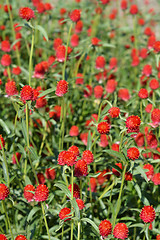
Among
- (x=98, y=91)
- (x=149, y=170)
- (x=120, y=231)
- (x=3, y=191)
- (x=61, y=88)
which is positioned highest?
(x=61, y=88)

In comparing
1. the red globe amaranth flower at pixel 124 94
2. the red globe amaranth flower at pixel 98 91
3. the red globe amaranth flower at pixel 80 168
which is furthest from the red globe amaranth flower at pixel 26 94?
the red globe amaranth flower at pixel 124 94

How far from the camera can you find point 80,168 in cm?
173

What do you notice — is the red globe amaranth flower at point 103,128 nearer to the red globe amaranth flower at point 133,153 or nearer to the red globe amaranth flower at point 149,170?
the red globe amaranth flower at point 133,153

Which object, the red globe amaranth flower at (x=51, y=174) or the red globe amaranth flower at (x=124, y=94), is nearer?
the red globe amaranth flower at (x=51, y=174)

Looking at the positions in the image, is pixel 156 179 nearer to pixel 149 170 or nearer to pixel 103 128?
pixel 149 170

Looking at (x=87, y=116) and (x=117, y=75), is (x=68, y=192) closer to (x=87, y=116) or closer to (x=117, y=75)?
(x=87, y=116)

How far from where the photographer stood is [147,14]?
4945 millimetres

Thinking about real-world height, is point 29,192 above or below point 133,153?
below

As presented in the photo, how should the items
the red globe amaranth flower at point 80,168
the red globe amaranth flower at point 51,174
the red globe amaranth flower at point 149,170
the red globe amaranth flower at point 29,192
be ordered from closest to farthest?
the red globe amaranth flower at point 80,168 → the red globe amaranth flower at point 29,192 → the red globe amaranth flower at point 149,170 → the red globe amaranth flower at point 51,174

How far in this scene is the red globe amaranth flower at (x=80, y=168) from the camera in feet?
5.67

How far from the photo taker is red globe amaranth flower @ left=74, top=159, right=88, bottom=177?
1.73 metres

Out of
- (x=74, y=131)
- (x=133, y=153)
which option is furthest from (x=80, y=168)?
(x=74, y=131)

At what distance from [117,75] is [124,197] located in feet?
7.10

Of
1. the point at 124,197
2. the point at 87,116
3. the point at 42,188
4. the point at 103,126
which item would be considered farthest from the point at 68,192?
the point at 87,116
